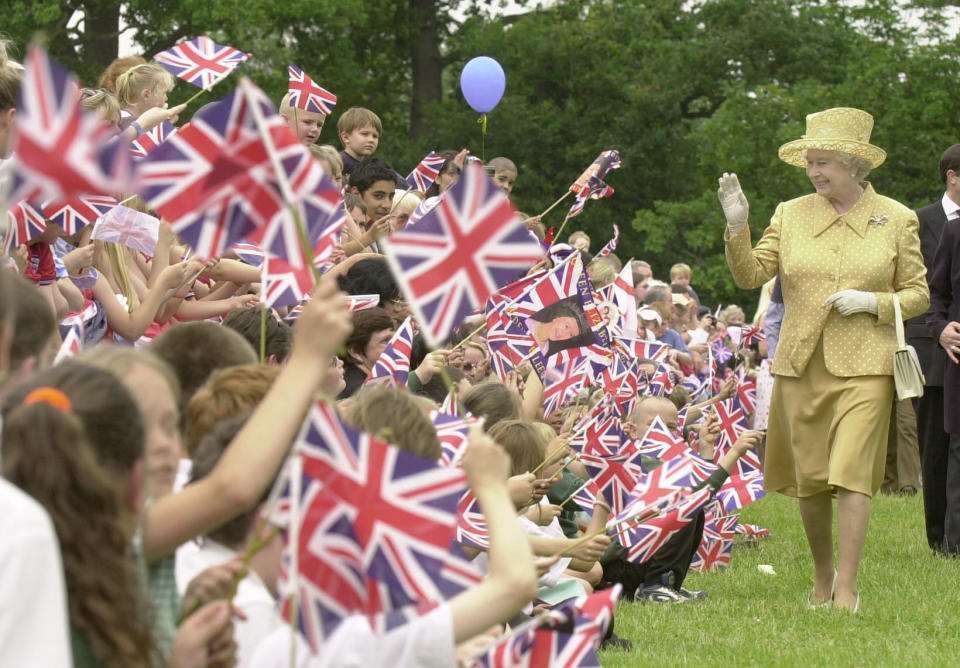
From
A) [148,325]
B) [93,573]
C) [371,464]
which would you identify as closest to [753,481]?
[148,325]

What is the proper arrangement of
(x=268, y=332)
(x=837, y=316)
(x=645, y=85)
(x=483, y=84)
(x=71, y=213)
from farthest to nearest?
(x=645, y=85)
(x=483, y=84)
(x=837, y=316)
(x=268, y=332)
(x=71, y=213)

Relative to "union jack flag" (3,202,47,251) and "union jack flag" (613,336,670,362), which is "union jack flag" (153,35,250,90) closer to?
"union jack flag" (3,202,47,251)

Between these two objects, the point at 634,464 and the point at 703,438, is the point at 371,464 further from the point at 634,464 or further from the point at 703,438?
the point at 703,438

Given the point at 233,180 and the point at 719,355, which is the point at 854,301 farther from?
the point at 719,355

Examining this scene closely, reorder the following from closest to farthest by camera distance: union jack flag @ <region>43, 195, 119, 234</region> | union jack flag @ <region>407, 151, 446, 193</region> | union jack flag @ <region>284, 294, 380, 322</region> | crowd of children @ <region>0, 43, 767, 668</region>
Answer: crowd of children @ <region>0, 43, 767, 668</region> < union jack flag @ <region>43, 195, 119, 234</region> < union jack flag @ <region>284, 294, 380, 322</region> < union jack flag @ <region>407, 151, 446, 193</region>

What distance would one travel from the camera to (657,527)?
4973 millimetres

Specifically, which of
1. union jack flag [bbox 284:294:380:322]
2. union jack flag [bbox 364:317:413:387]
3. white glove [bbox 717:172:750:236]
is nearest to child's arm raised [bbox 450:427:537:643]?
union jack flag [bbox 364:317:413:387]

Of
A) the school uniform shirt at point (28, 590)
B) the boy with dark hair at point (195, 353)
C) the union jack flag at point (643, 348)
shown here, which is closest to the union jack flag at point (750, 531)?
the union jack flag at point (643, 348)

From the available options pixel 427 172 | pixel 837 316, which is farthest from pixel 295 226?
pixel 427 172

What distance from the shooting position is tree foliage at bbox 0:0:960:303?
3067 cm

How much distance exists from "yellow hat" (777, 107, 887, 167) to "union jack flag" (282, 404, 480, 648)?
5124 mm

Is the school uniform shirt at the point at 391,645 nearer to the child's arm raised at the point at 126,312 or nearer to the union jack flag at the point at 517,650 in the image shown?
the union jack flag at the point at 517,650

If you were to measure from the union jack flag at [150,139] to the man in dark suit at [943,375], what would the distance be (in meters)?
4.80

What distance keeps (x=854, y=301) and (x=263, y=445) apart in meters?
5.19
